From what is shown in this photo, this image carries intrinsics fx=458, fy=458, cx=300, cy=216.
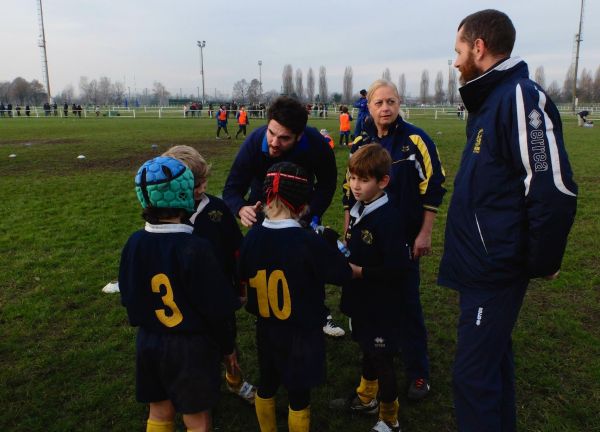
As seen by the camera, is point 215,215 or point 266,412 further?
point 215,215

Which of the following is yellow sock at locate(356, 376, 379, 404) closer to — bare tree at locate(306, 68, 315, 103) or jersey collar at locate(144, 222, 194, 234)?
jersey collar at locate(144, 222, 194, 234)

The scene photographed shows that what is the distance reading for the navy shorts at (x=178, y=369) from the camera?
2262mm

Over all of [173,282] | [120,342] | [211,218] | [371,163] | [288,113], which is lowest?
[120,342]

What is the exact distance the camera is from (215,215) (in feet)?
9.69

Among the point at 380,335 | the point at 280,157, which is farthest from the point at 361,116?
the point at 380,335

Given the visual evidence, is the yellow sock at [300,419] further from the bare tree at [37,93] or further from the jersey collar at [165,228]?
the bare tree at [37,93]

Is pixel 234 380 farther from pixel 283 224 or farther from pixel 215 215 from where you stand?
pixel 283 224

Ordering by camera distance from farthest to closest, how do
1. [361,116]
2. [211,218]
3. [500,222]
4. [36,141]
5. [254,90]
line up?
1. [254,90]
2. [36,141]
3. [361,116]
4. [211,218]
5. [500,222]

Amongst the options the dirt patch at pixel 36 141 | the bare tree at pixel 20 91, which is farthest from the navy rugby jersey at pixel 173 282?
the bare tree at pixel 20 91

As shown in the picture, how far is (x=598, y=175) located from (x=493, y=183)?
12.1 metres

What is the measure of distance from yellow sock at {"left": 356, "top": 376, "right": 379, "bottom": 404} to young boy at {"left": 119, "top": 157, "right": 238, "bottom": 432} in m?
1.23

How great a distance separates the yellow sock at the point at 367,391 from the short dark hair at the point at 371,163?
1.44m

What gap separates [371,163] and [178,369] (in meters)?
1.56

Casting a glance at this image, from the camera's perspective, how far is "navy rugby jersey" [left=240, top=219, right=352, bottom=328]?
237 cm
